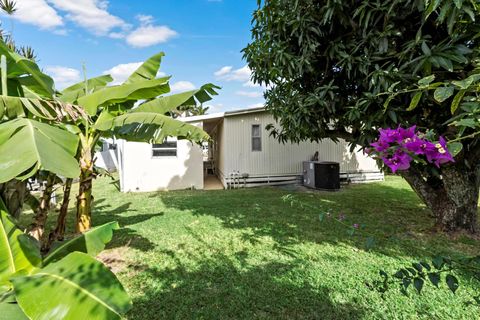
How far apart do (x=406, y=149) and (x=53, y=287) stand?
2.24 m

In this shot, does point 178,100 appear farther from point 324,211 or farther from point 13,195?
point 324,211

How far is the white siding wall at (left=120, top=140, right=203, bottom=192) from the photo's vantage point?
11.5 metres

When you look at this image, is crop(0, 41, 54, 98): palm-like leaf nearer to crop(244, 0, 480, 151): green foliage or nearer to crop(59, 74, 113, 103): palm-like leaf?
crop(59, 74, 113, 103): palm-like leaf

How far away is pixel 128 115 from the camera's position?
4113mm

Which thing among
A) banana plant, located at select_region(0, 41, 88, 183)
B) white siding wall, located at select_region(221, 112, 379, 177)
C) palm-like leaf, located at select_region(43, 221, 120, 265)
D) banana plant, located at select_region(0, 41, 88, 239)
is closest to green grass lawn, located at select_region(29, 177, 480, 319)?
palm-like leaf, located at select_region(43, 221, 120, 265)

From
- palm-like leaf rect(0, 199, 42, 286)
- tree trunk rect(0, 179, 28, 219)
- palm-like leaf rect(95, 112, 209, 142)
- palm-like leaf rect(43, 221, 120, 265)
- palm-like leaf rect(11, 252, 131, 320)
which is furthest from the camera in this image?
palm-like leaf rect(95, 112, 209, 142)

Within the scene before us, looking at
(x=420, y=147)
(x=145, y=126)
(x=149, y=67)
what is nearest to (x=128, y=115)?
(x=145, y=126)

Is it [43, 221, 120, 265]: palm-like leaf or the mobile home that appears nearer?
[43, 221, 120, 265]: palm-like leaf

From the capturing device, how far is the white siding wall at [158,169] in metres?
11.5

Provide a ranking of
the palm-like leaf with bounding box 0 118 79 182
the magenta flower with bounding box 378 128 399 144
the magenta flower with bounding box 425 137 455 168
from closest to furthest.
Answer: the magenta flower with bounding box 425 137 455 168
the magenta flower with bounding box 378 128 399 144
the palm-like leaf with bounding box 0 118 79 182

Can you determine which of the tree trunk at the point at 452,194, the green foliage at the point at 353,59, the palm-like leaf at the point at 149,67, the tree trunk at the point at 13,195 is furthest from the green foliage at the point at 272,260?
the palm-like leaf at the point at 149,67

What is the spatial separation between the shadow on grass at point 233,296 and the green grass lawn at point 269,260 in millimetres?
12

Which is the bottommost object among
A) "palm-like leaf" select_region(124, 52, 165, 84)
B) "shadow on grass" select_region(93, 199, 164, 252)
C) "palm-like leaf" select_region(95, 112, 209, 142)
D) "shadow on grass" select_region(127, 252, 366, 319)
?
"shadow on grass" select_region(127, 252, 366, 319)

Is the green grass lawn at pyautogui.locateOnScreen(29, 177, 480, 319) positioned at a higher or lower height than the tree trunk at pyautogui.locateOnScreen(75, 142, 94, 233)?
lower
